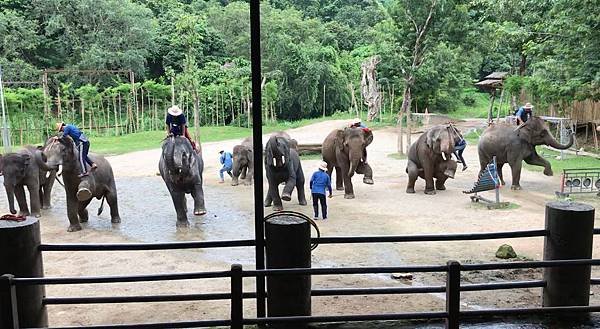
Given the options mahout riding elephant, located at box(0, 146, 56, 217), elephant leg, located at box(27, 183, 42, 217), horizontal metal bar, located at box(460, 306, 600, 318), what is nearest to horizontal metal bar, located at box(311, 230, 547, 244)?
horizontal metal bar, located at box(460, 306, 600, 318)

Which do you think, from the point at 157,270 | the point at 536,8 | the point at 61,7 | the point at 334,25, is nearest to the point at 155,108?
the point at 61,7

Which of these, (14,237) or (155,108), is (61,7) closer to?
(155,108)

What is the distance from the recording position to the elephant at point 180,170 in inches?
365

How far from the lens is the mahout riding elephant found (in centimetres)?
984

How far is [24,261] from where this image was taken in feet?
12.3

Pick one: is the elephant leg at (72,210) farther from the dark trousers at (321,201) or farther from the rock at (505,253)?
the rock at (505,253)

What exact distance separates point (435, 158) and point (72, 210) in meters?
7.03

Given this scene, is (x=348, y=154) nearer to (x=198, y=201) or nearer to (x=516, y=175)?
(x=516, y=175)

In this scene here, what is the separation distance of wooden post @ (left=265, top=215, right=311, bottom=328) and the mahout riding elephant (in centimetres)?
725

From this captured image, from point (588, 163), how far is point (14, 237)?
1494 cm

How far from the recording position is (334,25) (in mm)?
32688

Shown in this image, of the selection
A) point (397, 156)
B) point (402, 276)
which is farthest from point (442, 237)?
point (397, 156)

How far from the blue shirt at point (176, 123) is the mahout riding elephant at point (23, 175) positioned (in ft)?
7.51

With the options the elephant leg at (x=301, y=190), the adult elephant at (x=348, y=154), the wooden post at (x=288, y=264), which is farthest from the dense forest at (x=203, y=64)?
the wooden post at (x=288, y=264)
